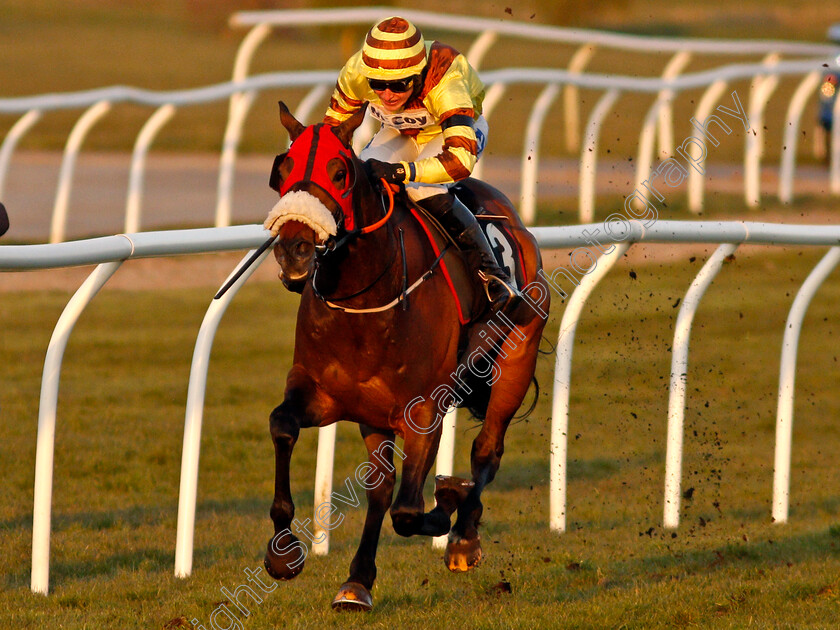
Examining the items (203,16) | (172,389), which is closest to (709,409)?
(172,389)

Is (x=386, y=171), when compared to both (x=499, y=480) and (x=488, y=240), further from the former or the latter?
(x=499, y=480)

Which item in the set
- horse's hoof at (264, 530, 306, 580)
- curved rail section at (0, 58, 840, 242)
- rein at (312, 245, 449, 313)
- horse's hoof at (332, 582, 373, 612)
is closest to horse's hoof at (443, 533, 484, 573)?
horse's hoof at (332, 582, 373, 612)

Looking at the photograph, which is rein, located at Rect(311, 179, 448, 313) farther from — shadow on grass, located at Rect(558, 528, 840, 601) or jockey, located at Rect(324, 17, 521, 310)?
shadow on grass, located at Rect(558, 528, 840, 601)

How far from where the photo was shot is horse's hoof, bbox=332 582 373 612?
158 inches

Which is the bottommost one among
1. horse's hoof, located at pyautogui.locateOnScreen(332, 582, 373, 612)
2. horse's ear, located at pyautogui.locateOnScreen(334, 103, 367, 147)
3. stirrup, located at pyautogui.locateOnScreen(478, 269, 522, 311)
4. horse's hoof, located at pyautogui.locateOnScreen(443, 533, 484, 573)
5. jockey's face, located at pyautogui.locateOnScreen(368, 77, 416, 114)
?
horse's hoof, located at pyautogui.locateOnScreen(332, 582, 373, 612)

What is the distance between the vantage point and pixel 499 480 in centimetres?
686

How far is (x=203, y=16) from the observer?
175 ft

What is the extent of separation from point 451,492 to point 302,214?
1472 millimetres

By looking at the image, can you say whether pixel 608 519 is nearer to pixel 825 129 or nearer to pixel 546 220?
pixel 546 220

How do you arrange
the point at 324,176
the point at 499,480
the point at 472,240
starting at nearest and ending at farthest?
the point at 324,176
the point at 472,240
the point at 499,480

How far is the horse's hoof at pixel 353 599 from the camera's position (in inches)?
158

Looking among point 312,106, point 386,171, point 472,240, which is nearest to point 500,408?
point 472,240

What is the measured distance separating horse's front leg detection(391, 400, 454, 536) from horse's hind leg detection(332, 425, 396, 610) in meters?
0.13

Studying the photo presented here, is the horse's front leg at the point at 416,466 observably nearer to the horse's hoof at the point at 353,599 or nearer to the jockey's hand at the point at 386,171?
the horse's hoof at the point at 353,599
